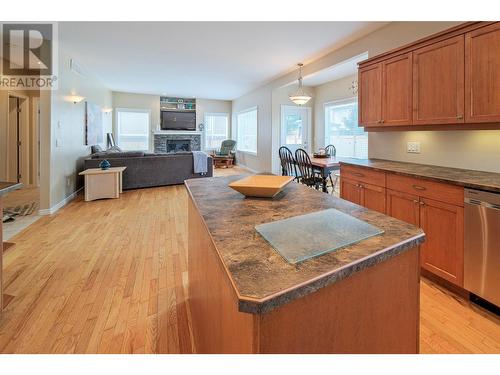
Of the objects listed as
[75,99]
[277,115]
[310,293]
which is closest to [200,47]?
[75,99]

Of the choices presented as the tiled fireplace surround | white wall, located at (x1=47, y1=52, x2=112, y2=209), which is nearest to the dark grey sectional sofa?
white wall, located at (x1=47, y1=52, x2=112, y2=209)

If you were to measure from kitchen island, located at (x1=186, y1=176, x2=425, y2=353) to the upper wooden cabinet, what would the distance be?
177 cm

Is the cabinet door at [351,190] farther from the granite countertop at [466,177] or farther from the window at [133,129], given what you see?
the window at [133,129]

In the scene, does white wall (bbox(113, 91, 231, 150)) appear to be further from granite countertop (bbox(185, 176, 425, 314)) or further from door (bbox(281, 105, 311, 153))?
granite countertop (bbox(185, 176, 425, 314))

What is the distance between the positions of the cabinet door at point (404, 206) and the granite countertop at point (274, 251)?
4.09ft

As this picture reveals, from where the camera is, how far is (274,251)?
0.82 m

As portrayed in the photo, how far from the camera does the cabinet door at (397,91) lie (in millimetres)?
2735

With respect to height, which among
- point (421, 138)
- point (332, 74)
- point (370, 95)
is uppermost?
point (332, 74)

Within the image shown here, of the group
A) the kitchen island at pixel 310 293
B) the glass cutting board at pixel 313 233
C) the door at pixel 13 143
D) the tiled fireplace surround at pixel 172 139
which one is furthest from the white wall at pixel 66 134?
the glass cutting board at pixel 313 233

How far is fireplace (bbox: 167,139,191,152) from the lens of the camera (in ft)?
32.6

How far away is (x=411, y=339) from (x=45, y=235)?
3753 millimetres

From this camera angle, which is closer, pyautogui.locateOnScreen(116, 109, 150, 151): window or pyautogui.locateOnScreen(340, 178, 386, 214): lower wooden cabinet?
pyautogui.locateOnScreen(340, 178, 386, 214): lower wooden cabinet

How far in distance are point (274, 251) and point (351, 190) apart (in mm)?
2563

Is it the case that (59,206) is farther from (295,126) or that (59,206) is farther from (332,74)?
(332,74)
